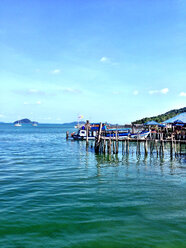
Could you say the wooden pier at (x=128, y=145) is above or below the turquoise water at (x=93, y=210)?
above

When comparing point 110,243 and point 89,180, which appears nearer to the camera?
point 110,243

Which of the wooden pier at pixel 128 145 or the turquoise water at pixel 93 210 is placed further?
the wooden pier at pixel 128 145

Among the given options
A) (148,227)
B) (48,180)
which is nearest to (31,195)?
(48,180)

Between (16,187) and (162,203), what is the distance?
26.8 ft

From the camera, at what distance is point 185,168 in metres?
19.0

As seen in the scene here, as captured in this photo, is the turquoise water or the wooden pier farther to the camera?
the wooden pier

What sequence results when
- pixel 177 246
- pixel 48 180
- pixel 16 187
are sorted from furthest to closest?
pixel 48 180 < pixel 16 187 < pixel 177 246

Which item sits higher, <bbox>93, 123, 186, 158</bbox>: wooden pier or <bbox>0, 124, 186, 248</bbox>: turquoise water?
<bbox>93, 123, 186, 158</bbox>: wooden pier

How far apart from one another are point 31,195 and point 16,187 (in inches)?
78.5

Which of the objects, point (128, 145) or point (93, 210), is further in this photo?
point (128, 145)

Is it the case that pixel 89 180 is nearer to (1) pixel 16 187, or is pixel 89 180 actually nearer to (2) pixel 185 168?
(1) pixel 16 187

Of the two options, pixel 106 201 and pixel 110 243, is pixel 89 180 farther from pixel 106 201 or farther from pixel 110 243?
pixel 110 243

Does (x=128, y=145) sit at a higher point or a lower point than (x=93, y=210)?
higher

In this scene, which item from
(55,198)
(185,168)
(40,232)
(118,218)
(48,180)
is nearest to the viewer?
(40,232)
